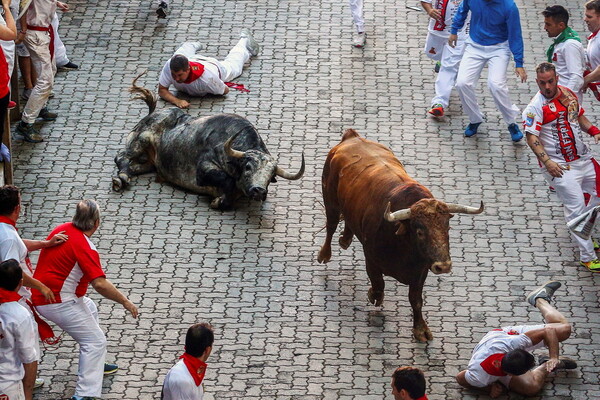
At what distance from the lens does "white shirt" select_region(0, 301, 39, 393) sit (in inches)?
382

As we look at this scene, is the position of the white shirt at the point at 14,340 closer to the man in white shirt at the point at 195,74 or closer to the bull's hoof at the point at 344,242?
the bull's hoof at the point at 344,242

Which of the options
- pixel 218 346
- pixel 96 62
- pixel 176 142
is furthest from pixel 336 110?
pixel 218 346

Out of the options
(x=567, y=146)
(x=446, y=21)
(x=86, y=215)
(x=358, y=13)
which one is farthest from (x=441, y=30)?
(x=86, y=215)

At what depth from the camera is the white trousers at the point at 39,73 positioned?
1539cm

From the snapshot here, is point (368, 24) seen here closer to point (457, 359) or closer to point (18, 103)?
point (18, 103)

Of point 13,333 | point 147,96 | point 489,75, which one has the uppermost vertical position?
point 13,333

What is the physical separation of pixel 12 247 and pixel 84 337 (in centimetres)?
108

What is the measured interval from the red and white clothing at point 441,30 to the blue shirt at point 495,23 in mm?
718

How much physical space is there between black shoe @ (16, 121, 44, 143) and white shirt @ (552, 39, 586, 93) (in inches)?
279

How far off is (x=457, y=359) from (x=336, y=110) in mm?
5740

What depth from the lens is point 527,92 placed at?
16781mm

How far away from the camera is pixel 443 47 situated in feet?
54.7

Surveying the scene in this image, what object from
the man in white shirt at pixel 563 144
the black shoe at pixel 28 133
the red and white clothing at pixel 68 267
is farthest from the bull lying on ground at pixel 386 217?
the black shoe at pixel 28 133

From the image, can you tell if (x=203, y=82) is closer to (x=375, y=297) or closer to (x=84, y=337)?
(x=375, y=297)
